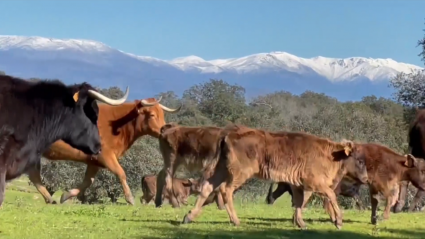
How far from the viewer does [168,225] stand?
1275cm

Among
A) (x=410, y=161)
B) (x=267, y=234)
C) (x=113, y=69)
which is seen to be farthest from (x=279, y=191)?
(x=113, y=69)

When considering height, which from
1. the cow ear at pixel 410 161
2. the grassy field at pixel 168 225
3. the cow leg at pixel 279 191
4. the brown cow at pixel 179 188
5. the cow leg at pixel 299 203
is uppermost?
the cow ear at pixel 410 161

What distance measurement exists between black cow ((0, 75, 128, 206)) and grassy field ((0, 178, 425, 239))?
4.00 ft

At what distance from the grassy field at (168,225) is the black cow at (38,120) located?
48.0 inches

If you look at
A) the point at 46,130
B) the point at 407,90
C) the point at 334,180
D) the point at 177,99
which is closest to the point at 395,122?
the point at 407,90

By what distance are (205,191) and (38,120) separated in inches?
125

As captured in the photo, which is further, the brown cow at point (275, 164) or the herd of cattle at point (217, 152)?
the brown cow at point (275, 164)

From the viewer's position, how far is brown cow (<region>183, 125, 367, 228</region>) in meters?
12.8

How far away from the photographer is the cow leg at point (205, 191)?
12689mm

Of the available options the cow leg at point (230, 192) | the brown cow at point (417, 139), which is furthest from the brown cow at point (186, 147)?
the brown cow at point (417, 139)

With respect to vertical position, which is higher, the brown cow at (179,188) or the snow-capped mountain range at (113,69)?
the snow-capped mountain range at (113,69)

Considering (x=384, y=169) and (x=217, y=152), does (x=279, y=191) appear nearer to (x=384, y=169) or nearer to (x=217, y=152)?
(x=384, y=169)

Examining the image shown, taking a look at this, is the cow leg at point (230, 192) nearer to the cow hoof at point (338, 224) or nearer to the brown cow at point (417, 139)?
the cow hoof at point (338, 224)

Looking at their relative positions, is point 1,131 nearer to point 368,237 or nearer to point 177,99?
point 368,237
